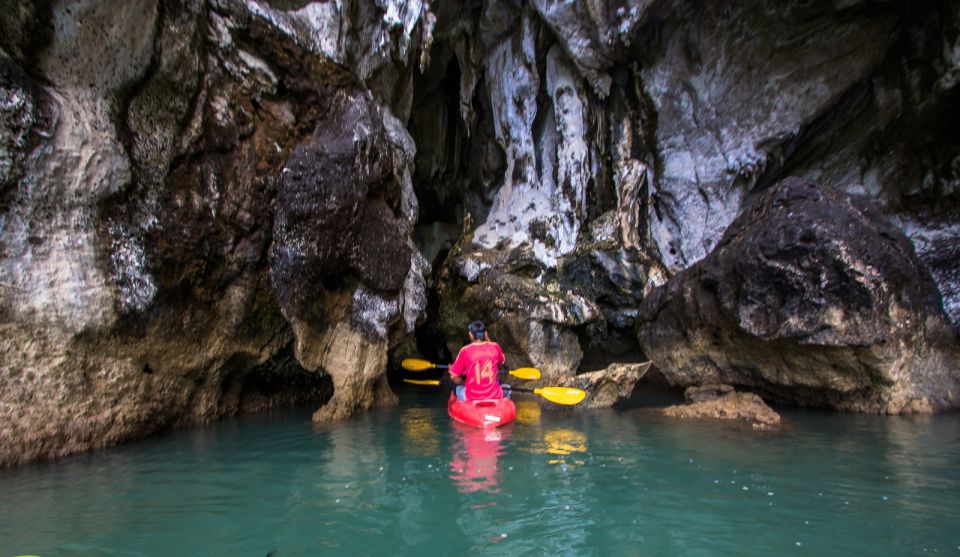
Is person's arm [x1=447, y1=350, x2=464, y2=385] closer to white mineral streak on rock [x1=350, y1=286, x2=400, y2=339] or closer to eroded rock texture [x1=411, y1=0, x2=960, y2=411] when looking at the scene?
white mineral streak on rock [x1=350, y1=286, x2=400, y2=339]

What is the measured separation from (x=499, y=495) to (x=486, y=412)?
110 inches

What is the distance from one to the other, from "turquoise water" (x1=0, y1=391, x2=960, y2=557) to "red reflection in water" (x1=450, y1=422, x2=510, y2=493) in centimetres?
3

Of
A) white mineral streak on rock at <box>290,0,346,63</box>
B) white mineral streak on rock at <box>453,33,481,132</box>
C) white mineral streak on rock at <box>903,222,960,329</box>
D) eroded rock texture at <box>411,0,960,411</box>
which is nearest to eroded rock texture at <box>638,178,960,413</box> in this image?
white mineral streak on rock at <box>903,222,960,329</box>

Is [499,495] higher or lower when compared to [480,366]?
lower

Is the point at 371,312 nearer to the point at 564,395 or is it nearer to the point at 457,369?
the point at 457,369

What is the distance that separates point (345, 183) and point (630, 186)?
311 inches

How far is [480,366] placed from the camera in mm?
6824

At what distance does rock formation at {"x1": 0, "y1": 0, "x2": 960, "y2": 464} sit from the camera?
514 cm

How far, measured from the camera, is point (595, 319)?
37.4ft

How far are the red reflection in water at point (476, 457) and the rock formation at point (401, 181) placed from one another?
7.23ft

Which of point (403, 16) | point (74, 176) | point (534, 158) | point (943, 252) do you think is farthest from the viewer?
point (534, 158)

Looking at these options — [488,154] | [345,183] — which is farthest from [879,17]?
[345,183]

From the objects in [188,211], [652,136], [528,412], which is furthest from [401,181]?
[652,136]

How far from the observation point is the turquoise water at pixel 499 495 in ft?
10.1
